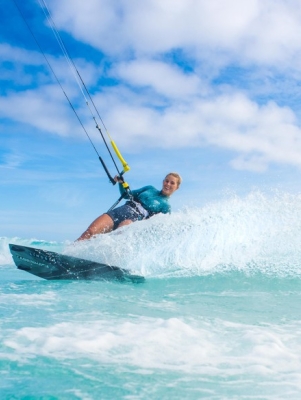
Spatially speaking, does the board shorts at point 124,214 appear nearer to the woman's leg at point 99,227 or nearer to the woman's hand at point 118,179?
the woman's leg at point 99,227

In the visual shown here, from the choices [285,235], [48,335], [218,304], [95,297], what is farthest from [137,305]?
[285,235]

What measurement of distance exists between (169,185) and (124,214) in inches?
38.7

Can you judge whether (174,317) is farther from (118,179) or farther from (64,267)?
(118,179)

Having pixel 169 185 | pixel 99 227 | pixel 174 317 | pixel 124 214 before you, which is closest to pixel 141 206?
pixel 124 214

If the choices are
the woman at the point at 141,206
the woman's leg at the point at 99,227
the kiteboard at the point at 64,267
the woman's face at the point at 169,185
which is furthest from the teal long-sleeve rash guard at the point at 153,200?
the kiteboard at the point at 64,267

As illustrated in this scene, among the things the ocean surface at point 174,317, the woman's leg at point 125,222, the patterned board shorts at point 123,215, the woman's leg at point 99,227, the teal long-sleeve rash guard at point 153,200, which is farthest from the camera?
the teal long-sleeve rash guard at point 153,200

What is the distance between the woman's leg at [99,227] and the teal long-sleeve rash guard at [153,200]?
61 cm

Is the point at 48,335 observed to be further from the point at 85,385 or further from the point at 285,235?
the point at 285,235

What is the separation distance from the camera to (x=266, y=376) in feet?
8.27

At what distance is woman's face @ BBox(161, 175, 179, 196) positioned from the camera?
7.38 metres

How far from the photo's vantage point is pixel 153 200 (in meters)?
7.46

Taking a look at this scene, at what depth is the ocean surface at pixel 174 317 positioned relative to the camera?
94.7 inches

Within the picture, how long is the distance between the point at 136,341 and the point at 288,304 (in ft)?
8.26

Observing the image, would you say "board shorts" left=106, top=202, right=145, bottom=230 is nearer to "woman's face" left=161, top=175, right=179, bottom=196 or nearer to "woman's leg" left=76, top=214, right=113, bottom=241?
"woman's leg" left=76, top=214, right=113, bottom=241
